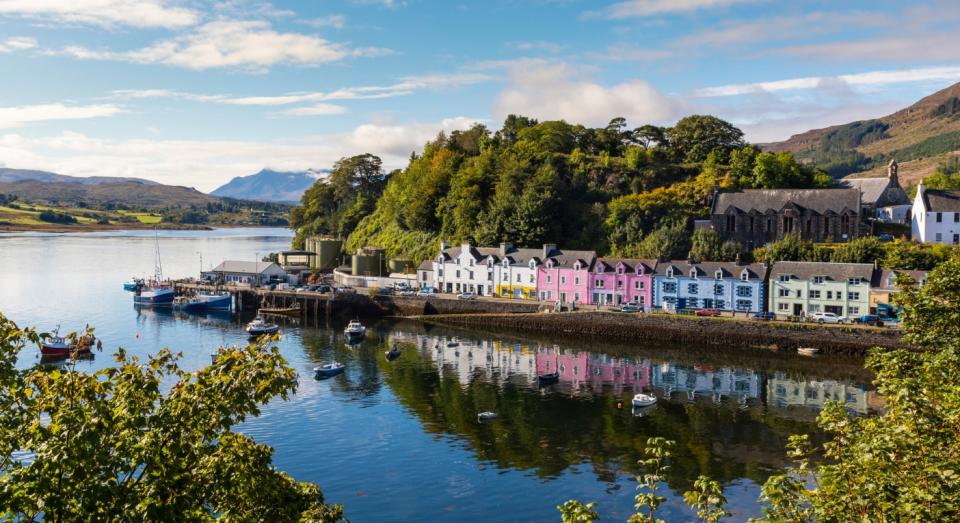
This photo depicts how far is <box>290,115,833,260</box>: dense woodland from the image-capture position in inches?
3585

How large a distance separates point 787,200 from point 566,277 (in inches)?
1104

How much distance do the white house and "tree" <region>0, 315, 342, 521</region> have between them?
82019 millimetres

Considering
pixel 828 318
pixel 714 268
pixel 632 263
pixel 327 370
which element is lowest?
pixel 327 370

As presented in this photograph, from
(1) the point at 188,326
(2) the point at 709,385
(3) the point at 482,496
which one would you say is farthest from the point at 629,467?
(1) the point at 188,326

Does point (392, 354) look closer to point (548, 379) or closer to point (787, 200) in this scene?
point (548, 379)

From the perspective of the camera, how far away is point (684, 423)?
42656 millimetres

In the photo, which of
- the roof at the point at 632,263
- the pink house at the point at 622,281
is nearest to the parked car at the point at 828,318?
the pink house at the point at 622,281

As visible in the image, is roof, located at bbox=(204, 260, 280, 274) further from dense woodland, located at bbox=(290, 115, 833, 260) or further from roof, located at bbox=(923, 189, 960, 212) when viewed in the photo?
roof, located at bbox=(923, 189, 960, 212)

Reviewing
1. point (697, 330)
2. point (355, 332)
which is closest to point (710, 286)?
point (697, 330)

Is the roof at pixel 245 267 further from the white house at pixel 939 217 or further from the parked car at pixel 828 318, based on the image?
the white house at pixel 939 217

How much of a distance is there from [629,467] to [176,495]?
92.9 ft

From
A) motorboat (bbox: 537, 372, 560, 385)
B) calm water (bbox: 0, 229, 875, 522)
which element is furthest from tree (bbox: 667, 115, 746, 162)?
motorboat (bbox: 537, 372, 560, 385)

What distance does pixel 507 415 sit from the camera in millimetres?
44031

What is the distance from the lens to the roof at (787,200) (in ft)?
262
